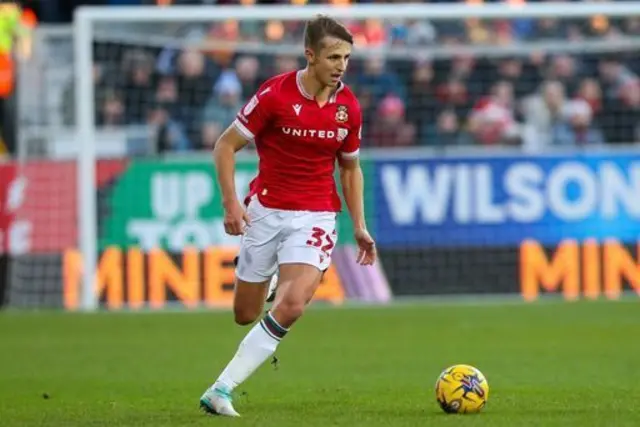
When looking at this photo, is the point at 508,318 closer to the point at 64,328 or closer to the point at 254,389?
the point at 64,328

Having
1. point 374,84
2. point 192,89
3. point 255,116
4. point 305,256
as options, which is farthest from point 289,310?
point 374,84

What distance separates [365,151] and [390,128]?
0.61 meters

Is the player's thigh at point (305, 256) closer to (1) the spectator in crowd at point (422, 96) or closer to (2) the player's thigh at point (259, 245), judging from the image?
(2) the player's thigh at point (259, 245)

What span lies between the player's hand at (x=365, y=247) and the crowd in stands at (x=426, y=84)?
12539mm

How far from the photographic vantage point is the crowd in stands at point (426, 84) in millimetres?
23016

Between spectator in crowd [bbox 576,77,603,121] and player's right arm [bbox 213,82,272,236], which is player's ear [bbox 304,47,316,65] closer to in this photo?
player's right arm [bbox 213,82,272,236]

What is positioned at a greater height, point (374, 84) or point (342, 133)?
point (342, 133)

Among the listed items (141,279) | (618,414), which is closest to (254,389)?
(618,414)

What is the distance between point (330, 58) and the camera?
9.82 meters

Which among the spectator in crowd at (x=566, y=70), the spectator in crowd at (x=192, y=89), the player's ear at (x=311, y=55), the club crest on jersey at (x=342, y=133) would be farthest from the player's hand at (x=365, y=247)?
the spectator in crowd at (x=566, y=70)

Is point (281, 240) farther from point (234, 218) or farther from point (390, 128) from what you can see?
point (390, 128)

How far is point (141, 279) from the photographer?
22.2 m

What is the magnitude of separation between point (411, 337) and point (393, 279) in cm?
556

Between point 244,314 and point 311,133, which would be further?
point 244,314
